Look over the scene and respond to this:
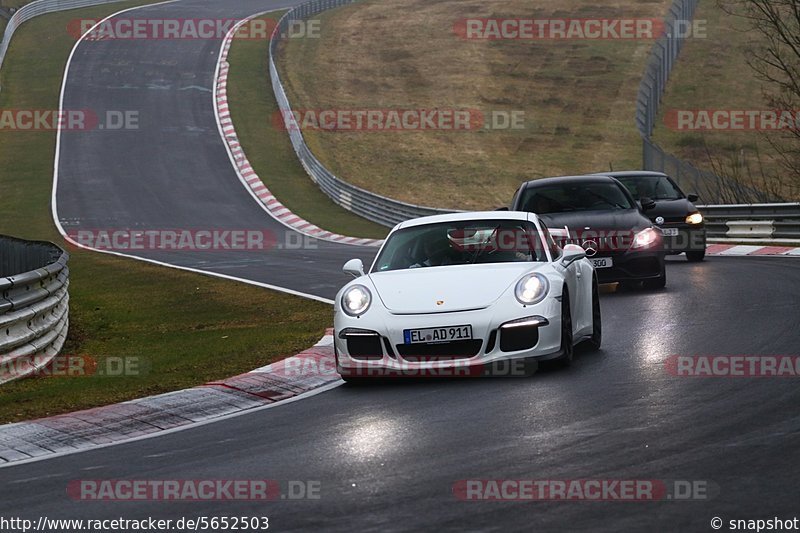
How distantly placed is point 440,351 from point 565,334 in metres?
1.09

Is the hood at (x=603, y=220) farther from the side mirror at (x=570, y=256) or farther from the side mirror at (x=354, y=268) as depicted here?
the side mirror at (x=354, y=268)

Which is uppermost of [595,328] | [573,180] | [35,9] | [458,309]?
[35,9]

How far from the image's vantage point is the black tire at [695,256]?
2117 centimetres

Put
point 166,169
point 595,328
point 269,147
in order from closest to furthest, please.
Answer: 1. point 595,328
2. point 166,169
3. point 269,147

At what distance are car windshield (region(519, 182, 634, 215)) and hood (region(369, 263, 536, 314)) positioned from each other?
6.13m

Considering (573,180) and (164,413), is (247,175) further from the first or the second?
(164,413)

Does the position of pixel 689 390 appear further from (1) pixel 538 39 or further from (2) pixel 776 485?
(1) pixel 538 39

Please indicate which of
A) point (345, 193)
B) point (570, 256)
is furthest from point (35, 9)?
point (570, 256)

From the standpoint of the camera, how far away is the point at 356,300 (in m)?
10.1

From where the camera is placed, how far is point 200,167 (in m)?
43.0

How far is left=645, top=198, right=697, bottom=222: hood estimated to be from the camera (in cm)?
2086

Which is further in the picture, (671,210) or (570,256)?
(671,210)

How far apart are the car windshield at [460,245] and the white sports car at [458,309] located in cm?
1

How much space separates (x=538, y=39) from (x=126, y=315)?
51.0m
